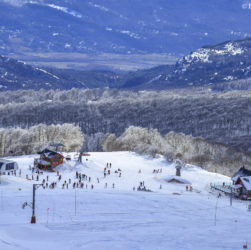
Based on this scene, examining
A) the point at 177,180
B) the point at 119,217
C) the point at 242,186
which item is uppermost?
the point at 177,180

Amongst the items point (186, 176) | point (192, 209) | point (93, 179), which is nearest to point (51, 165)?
point (93, 179)

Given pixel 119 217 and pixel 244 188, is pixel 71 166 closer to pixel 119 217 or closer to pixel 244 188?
pixel 244 188

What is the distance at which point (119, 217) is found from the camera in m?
50.7

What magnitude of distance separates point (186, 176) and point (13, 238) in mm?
42875

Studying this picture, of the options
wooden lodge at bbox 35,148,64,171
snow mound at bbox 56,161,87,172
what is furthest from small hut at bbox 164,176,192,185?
wooden lodge at bbox 35,148,64,171

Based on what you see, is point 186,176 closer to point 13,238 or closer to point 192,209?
point 192,209

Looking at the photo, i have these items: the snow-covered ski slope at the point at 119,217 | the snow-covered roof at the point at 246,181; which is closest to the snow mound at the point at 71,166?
the snow-covered ski slope at the point at 119,217

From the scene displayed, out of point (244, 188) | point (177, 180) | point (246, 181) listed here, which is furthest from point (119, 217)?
point (246, 181)

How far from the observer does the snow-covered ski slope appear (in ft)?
137

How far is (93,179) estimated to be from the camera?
237 ft

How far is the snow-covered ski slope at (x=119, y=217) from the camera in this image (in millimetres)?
41719

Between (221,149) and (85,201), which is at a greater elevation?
(221,149)

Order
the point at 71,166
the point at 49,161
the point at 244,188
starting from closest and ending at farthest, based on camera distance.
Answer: the point at 244,188, the point at 49,161, the point at 71,166

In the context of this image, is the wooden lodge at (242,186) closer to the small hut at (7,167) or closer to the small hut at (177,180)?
the small hut at (177,180)
